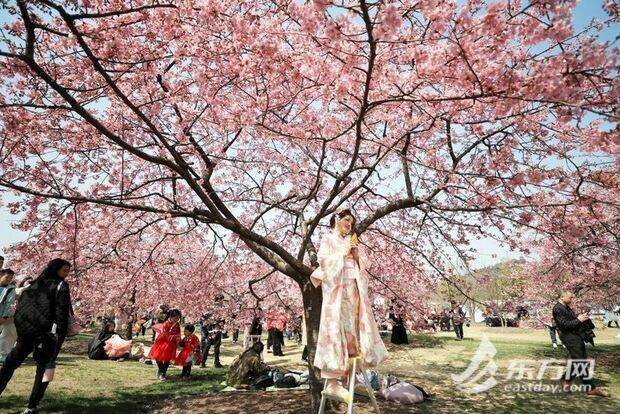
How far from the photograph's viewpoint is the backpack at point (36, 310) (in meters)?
4.70

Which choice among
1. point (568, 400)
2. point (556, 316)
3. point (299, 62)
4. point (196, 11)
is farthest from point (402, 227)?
point (196, 11)

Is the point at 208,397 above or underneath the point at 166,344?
underneath

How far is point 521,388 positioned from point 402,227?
4.39 metres

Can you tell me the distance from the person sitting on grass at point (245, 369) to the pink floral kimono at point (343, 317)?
444 centimetres

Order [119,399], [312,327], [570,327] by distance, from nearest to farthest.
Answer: [312,327] < [119,399] < [570,327]

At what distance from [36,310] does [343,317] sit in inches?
161

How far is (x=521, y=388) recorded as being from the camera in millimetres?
7559

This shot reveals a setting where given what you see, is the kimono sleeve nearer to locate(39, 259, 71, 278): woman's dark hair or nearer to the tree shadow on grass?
locate(39, 259, 71, 278): woman's dark hair

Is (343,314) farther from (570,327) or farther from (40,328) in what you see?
(570,327)

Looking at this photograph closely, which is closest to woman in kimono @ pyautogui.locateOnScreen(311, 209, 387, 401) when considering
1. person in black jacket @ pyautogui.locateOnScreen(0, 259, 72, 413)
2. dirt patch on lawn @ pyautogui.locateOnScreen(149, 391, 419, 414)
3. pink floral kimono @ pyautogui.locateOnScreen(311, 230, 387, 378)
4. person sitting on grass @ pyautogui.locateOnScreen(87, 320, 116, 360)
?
pink floral kimono @ pyautogui.locateOnScreen(311, 230, 387, 378)

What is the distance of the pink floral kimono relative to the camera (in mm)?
3809

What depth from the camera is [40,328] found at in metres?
4.71

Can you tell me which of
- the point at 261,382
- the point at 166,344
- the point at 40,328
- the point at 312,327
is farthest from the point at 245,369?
the point at 40,328

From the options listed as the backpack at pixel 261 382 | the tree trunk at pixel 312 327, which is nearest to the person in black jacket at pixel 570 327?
the tree trunk at pixel 312 327
